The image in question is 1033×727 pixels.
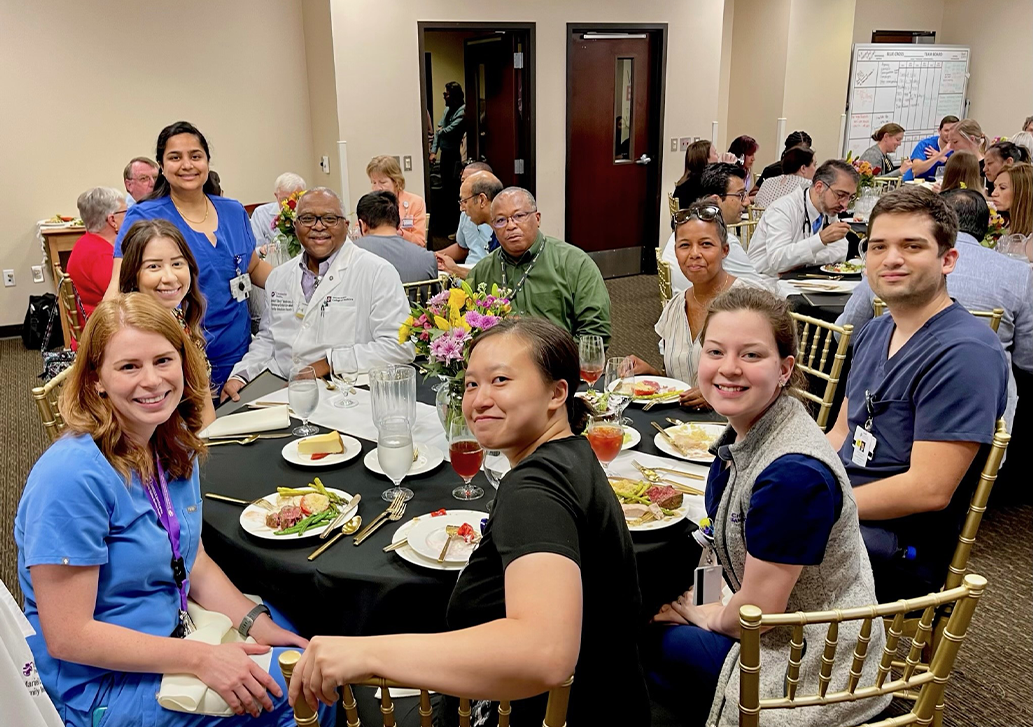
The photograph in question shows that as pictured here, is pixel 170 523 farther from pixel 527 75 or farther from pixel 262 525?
pixel 527 75

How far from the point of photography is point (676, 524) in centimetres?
181

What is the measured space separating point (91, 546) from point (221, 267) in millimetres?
2120

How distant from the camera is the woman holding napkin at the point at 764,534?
146 cm

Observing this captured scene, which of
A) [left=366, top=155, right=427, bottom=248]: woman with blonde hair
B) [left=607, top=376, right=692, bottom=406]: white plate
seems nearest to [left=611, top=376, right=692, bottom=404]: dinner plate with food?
[left=607, top=376, right=692, bottom=406]: white plate

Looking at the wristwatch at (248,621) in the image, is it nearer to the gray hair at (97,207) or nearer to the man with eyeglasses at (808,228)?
the man with eyeglasses at (808,228)

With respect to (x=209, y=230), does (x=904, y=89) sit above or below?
above

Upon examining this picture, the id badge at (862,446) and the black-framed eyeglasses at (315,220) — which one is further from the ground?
the black-framed eyeglasses at (315,220)

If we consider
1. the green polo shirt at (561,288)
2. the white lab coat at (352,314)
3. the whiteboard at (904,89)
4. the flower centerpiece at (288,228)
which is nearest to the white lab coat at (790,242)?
the green polo shirt at (561,288)

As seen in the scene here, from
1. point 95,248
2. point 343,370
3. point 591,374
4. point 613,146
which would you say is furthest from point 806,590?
point 613,146

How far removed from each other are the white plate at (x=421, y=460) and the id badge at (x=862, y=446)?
117cm

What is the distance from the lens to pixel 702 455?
2.16 m

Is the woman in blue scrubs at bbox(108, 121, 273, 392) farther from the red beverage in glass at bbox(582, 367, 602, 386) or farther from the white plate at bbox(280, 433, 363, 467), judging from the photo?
the red beverage in glass at bbox(582, 367, 602, 386)

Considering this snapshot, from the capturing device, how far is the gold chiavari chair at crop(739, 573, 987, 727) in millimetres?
1191

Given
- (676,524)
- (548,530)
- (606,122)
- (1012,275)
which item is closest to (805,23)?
(606,122)
